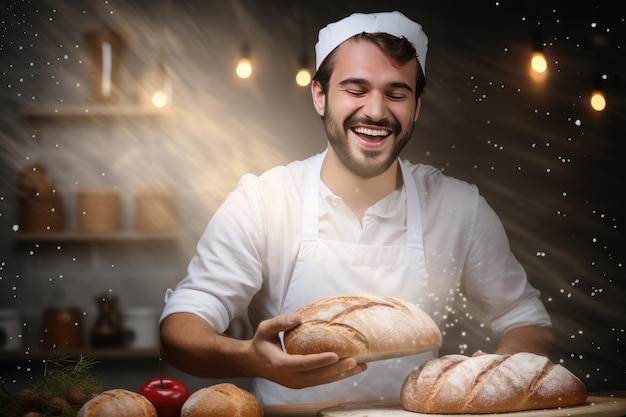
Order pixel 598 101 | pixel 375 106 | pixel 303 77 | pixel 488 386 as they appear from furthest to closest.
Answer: pixel 598 101 < pixel 303 77 < pixel 375 106 < pixel 488 386

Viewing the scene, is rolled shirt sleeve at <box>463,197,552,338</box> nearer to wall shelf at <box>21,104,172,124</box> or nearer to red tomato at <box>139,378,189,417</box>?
red tomato at <box>139,378,189,417</box>

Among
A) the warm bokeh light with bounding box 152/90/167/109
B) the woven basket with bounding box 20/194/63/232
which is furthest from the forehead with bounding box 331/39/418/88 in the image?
the woven basket with bounding box 20/194/63/232

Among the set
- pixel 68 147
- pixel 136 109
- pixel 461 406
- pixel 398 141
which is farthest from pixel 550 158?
pixel 68 147

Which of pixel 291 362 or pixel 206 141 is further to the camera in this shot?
pixel 206 141

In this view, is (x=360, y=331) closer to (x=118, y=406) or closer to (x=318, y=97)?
(x=118, y=406)

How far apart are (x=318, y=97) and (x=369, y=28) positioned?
0.25 metres

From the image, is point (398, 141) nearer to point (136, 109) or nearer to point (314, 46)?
point (314, 46)

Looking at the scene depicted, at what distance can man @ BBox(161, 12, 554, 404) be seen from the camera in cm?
208

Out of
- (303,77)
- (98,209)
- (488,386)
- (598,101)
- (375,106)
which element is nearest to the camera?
(488,386)

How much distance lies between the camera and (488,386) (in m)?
1.74

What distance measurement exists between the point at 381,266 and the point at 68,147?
38.3 inches

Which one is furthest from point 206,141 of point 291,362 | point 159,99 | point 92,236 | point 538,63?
point 538,63

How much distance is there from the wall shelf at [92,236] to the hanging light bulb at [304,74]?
60 centimetres

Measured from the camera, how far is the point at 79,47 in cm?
219
